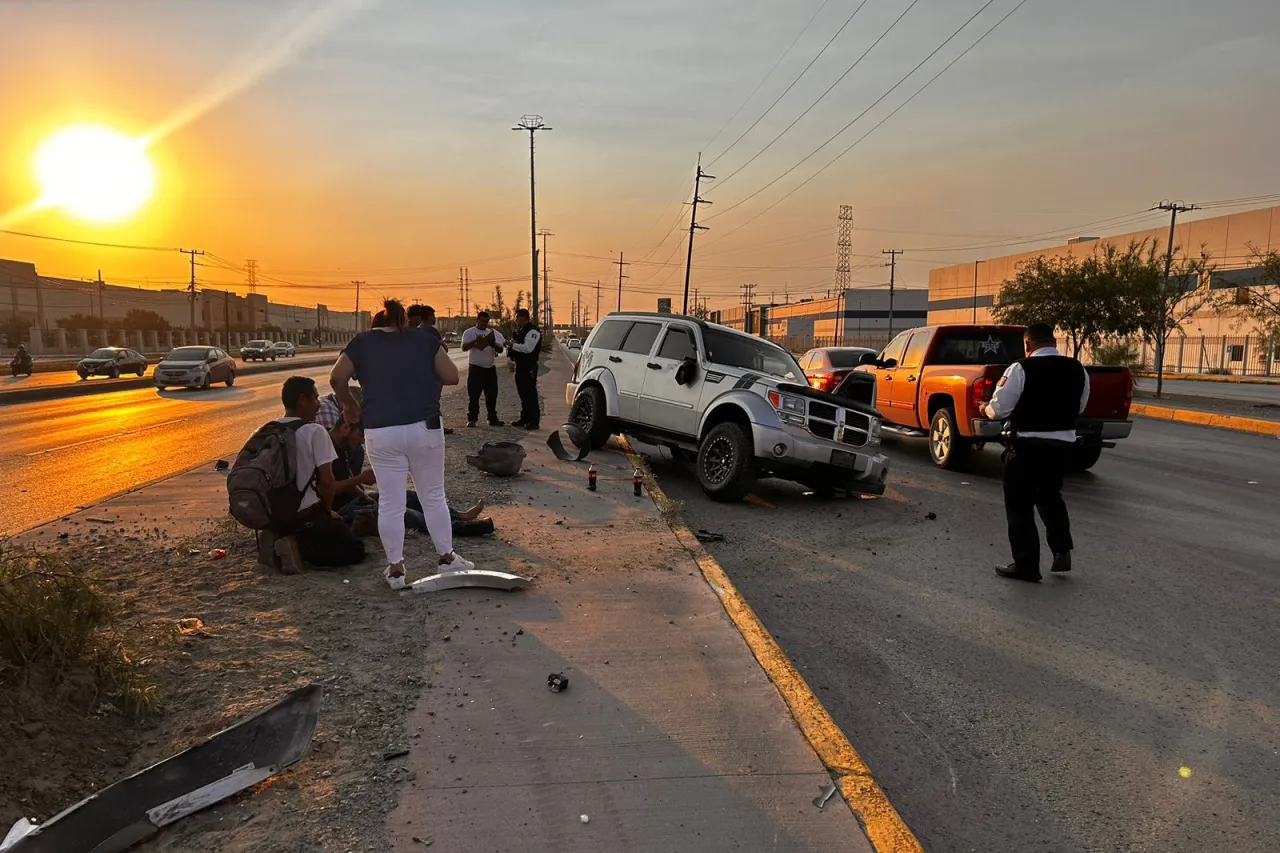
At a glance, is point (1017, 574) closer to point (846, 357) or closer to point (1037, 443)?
point (1037, 443)

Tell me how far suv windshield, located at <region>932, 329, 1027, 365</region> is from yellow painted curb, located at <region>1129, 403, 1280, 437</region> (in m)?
5.82

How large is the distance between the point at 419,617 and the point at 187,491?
5021mm

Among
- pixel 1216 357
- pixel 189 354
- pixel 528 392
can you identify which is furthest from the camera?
pixel 1216 357

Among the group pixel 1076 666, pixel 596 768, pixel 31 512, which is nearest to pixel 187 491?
pixel 31 512

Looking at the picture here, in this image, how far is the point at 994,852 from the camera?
281 centimetres

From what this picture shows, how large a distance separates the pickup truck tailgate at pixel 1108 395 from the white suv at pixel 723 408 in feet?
9.27

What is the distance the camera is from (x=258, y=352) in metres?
54.9

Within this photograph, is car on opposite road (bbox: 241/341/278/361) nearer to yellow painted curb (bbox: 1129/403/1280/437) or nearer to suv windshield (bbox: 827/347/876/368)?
suv windshield (bbox: 827/347/876/368)

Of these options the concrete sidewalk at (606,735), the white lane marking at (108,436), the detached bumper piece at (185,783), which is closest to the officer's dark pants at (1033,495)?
the concrete sidewalk at (606,735)

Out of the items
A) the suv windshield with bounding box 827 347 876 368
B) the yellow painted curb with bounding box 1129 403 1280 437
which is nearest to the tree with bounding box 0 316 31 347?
the suv windshield with bounding box 827 347 876 368

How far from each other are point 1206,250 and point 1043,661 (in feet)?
215

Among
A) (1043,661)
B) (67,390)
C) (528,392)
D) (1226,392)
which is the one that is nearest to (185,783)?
(1043,661)

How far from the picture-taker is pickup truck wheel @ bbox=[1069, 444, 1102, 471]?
10656mm

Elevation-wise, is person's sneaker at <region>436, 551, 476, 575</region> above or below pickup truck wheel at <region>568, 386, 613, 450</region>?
below
